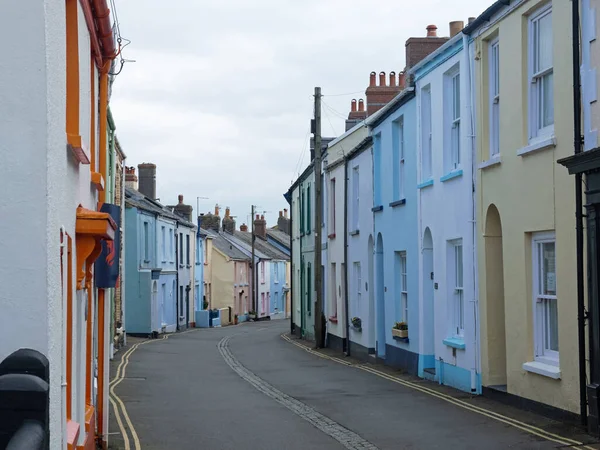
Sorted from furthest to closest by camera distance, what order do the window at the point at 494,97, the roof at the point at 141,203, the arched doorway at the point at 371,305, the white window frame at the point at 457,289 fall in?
1. the roof at the point at 141,203
2. the arched doorway at the point at 371,305
3. the white window frame at the point at 457,289
4. the window at the point at 494,97

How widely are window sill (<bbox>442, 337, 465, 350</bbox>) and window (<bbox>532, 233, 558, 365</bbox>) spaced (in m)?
3.28

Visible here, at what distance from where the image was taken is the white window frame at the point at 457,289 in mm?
17803

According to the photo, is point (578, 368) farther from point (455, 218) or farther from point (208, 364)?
point (208, 364)

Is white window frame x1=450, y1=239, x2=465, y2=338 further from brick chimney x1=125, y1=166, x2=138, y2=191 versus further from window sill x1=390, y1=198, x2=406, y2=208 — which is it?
brick chimney x1=125, y1=166, x2=138, y2=191

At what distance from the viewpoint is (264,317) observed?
76312 mm

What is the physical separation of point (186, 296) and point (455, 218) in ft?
129

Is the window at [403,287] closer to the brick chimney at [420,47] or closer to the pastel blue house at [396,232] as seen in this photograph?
the pastel blue house at [396,232]

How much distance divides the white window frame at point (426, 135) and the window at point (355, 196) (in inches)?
306

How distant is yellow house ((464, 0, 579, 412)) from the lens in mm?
12562

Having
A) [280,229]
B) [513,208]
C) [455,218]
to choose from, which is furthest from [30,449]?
[280,229]

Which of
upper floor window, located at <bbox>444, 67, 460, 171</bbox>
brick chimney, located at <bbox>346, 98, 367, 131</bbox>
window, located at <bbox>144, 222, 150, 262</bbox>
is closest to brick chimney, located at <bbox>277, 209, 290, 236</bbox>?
window, located at <bbox>144, 222, 150, 262</bbox>

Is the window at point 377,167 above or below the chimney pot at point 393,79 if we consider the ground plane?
below

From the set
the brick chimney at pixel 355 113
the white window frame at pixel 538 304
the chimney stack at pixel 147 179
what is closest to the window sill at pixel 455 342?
the white window frame at pixel 538 304

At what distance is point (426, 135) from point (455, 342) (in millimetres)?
4953
